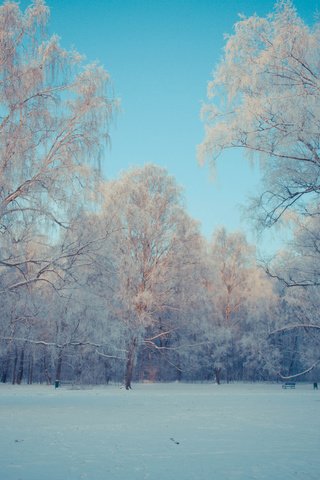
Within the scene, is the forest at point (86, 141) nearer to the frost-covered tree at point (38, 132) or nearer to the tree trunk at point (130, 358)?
the frost-covered tree at point (38, 132)

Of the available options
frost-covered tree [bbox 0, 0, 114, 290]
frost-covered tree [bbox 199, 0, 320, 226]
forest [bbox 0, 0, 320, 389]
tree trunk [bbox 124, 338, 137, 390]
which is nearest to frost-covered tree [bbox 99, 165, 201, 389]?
tree trunk [bbox 124, 338, 137, 390]

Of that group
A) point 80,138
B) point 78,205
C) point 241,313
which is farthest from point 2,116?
point 241,313

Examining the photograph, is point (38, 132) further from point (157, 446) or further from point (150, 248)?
point (150, 248)

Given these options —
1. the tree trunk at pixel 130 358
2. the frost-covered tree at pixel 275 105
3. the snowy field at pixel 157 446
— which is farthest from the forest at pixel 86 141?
the tree trunk at pixel 130 358

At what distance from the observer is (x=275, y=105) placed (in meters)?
8.23

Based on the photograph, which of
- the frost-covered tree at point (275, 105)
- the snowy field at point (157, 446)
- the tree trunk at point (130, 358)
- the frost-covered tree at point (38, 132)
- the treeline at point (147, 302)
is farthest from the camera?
the tree trunk at point (130, 358)

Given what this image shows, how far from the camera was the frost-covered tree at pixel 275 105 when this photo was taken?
26.5 feet

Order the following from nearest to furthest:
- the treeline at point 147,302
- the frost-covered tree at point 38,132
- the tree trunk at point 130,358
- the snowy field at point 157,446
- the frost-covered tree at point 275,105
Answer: the snowy field at point 157,446 < the frost-covered tree at point 275,105 < the frost-covered tree at point 38,132 < the treeline at point 147,302 < the tree trunk at point 130,358

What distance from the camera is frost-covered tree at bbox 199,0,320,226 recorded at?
8.07 meters

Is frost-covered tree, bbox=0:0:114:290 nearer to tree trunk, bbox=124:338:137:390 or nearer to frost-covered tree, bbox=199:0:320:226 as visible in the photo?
frost-covered tree, bbox=199:0:320:226

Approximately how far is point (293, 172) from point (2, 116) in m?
6.92

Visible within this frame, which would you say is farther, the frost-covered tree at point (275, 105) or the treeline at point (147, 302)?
the treeline at point (147, 302)

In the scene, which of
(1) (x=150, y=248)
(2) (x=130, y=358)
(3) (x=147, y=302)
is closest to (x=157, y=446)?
(3) (x=147, y=302)

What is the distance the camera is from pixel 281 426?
10219 mm
